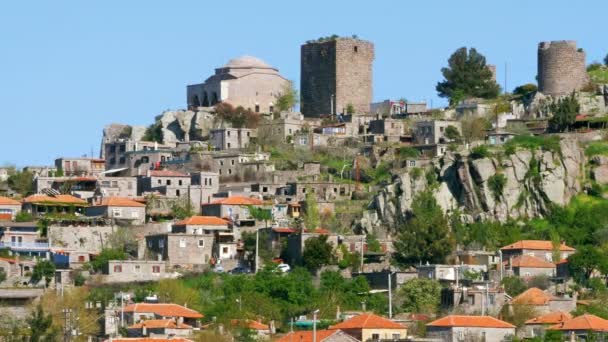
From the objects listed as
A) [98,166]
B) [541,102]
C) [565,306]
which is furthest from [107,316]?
[541,102]

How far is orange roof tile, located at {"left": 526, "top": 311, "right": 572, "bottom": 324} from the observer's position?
79250 millimetres

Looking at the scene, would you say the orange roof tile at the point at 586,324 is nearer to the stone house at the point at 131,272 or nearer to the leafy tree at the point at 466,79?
the stone house at the point at 131,272

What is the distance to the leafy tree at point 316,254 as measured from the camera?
89938mm

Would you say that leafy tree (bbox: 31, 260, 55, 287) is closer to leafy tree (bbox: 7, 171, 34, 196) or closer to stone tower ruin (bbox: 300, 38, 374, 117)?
leafy tree (bbox: 7, 171, 34, 196)

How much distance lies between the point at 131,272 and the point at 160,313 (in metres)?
9.33

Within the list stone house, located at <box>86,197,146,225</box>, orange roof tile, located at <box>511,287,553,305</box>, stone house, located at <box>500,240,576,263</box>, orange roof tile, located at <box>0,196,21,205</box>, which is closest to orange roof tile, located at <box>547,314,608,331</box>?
orange roof tile, located at <box>511,287,553,305</box>

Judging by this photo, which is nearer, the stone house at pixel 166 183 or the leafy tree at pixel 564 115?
the stone house at pixel 166 183

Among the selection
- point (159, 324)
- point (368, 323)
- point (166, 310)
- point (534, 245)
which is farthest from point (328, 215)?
point (368, 323)

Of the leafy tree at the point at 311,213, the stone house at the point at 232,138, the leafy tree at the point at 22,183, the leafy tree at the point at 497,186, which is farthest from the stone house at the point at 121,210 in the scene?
Result: the leafy tree at the point at 497,186

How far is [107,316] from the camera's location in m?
82.3

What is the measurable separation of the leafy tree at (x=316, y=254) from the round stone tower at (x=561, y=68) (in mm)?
24772

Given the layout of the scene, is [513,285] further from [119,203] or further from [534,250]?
[119,203]

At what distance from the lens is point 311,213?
318 feet

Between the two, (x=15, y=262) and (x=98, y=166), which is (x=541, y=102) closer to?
(x=98, y=166)
